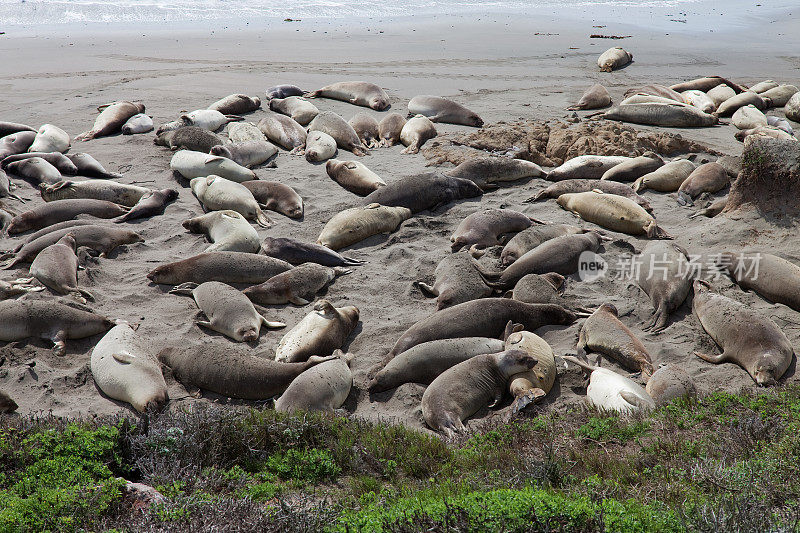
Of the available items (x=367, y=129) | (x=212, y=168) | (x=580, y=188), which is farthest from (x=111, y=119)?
(x=580, y=188)

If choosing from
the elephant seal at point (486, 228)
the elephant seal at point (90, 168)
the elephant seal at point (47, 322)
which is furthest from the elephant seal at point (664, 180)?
the elephant seal at point (90, 168)

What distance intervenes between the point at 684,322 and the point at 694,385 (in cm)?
109

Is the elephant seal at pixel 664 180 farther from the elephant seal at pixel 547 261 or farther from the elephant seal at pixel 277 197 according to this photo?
the elephant seal at pixel 277 197

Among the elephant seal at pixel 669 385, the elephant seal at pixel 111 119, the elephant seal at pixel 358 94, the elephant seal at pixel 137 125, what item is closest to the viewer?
the elephant seal at pixel 669 385

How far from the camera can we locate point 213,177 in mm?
7871

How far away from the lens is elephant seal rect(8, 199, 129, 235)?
6936 mm

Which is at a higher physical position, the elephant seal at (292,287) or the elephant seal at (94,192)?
the elephant seal at (94,192)

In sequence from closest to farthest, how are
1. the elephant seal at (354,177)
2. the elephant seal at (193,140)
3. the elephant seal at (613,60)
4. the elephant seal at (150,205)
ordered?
the elephant seal at (150,205) → the elephant seal at (354,177) → the elephant seal at (193,140) → the elephant seal at (613,60)

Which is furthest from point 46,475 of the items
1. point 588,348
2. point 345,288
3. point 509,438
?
point 588,348

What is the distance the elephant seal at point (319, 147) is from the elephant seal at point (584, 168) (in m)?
3.18

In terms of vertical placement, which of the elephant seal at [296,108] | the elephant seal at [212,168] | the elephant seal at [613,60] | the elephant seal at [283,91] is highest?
the elephant seal at [613,60]

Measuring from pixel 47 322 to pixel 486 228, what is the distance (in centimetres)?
422

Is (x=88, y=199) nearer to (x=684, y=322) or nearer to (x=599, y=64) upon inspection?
(x=684, y=322)

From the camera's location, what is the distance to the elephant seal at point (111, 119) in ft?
31.9
